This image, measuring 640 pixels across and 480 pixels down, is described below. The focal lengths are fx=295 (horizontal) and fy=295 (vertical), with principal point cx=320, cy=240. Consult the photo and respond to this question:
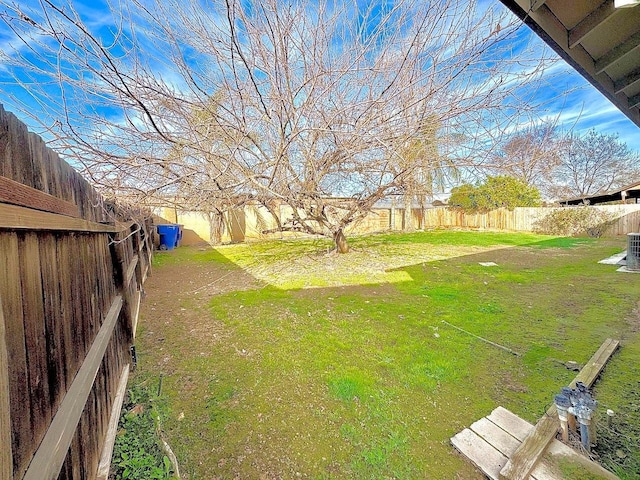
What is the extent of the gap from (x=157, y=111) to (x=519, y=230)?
18.0 metres

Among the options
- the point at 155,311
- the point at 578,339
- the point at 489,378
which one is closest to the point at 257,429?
the point at 489,378

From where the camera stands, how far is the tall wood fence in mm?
771

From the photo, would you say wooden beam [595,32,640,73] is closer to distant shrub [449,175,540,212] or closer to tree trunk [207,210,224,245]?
tree trunk [207,210,224,245]

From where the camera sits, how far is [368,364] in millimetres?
2775

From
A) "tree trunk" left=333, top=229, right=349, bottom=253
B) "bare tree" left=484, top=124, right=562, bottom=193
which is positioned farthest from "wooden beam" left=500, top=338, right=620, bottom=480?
"tree trunk" left=333, top=229, right=349, bottom=253

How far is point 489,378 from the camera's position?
8.32 feet

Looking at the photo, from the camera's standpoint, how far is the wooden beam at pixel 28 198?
72cm

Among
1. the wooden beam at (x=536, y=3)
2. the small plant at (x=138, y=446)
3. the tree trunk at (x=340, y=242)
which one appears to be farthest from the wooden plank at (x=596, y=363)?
the tree trunk at (x=340, y=242)

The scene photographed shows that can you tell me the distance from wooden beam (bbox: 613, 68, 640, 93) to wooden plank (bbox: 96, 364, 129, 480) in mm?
4237

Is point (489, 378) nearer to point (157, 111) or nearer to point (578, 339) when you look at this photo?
point (578, 339)

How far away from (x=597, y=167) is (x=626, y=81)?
77.9 ft

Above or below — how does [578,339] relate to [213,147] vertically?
below

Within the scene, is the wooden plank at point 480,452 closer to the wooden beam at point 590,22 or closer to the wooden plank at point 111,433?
the wooden plank at point 111,433

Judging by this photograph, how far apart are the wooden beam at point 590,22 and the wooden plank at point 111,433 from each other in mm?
3558
